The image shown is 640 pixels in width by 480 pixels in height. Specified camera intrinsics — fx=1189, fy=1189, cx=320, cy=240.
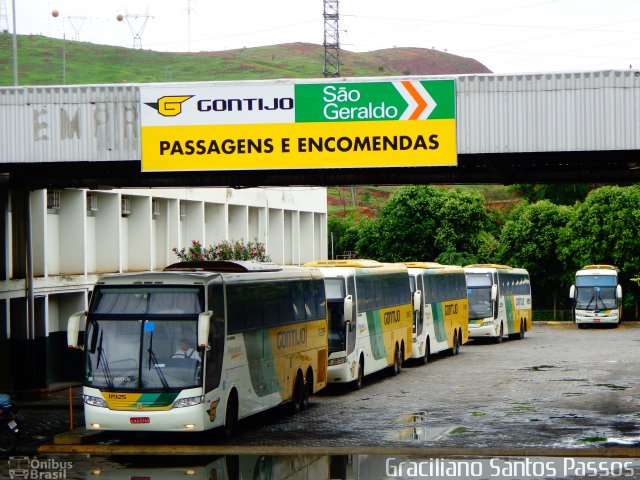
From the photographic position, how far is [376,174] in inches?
941

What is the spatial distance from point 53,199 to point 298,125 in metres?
13.0

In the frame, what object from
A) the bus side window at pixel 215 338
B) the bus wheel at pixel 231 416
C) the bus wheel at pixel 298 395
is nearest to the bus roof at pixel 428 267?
the bus wheel at pixel 298 395

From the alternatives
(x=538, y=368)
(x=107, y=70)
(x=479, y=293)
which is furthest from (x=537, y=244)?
(x=107, y=70)

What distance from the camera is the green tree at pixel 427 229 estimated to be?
8138 centimetres

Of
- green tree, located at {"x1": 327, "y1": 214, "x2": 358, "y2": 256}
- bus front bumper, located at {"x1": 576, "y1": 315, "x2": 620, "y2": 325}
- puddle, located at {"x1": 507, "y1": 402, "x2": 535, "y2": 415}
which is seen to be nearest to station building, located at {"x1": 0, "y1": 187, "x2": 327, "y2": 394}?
puddle, located at {"x1": 507, "y1": 402, "x2": 535, "y2": 415}

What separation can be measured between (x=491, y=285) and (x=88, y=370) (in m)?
32.6

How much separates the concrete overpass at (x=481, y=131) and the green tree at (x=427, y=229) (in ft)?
187

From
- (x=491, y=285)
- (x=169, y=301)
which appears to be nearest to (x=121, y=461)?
(x=169, y=301)

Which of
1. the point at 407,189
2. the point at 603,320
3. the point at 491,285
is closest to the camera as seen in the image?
the point at 491,285

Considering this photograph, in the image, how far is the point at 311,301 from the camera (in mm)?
25828

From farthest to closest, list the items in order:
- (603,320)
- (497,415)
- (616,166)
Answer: (603,320) → (616,166) → (497,415)

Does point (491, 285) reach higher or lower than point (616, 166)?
lower

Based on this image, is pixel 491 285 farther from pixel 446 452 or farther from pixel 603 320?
pixel 446 452

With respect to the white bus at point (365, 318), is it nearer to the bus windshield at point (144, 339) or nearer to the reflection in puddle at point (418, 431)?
the reflection in puddle at point (418, 431)
